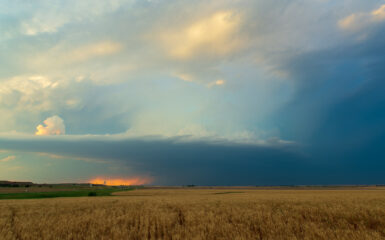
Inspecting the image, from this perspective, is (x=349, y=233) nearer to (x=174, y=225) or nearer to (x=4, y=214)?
(x=174, y=225)

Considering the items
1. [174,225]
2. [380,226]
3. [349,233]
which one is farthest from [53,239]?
[380,226]

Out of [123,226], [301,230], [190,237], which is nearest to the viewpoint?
[190,237]

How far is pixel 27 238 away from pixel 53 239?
1.40 meters

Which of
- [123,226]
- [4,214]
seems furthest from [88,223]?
[4,214]

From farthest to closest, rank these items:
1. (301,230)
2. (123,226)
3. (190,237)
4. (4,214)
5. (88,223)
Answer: (4,214) < (88,223) < (123,226) < (301,230) < (190,237)

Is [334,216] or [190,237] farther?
[334,216]

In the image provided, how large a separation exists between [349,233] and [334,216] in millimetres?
4709

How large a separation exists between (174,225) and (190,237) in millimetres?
3446

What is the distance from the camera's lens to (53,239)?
40.4 ft

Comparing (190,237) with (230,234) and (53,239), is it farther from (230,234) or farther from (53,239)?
(53,239)

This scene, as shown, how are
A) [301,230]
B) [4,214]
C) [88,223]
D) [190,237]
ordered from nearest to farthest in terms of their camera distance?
1. [190,237]
2. [301,230]
3. [88,223]
4. [4,214]

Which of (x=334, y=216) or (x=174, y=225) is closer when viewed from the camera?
(x=174, y=225)

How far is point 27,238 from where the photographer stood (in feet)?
41.1

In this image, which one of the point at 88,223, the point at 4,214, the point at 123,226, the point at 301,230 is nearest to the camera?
the point at 301,230
